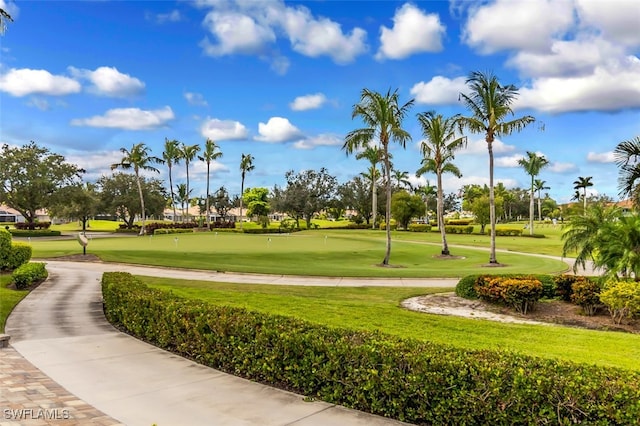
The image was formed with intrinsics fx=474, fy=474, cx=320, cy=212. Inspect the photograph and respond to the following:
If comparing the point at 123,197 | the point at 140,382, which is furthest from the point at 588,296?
the point at 123,197

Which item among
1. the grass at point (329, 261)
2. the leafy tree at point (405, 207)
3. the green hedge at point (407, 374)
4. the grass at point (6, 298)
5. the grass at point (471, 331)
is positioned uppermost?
the leafy tree at point (405, 207)

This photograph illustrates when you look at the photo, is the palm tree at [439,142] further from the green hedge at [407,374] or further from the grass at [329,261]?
the green hedge at [407,374]

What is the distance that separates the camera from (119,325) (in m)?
9.95

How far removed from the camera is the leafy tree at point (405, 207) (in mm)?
67188

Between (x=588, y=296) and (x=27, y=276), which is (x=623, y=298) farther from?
(x=27, y=276)

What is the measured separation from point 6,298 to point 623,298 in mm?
15367

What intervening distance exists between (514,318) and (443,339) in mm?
5270

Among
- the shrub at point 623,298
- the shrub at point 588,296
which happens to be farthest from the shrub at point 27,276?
the shrub at point 623,298

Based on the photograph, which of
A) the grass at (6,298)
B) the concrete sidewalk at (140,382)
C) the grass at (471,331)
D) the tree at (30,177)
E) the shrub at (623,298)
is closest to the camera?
the concrete sidewalk at (140,382)

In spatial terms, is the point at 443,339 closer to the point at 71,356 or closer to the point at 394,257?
A: the point at 71,356

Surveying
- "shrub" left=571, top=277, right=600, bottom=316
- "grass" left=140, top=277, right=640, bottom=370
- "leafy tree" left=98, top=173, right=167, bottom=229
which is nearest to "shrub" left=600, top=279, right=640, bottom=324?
"shrub" left=571, top=277, right=600, bottom=316

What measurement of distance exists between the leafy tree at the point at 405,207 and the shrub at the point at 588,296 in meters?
54.5

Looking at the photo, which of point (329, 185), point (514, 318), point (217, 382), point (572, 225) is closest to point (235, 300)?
point (217, 382)

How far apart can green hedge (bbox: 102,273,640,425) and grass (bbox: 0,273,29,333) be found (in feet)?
17.6
